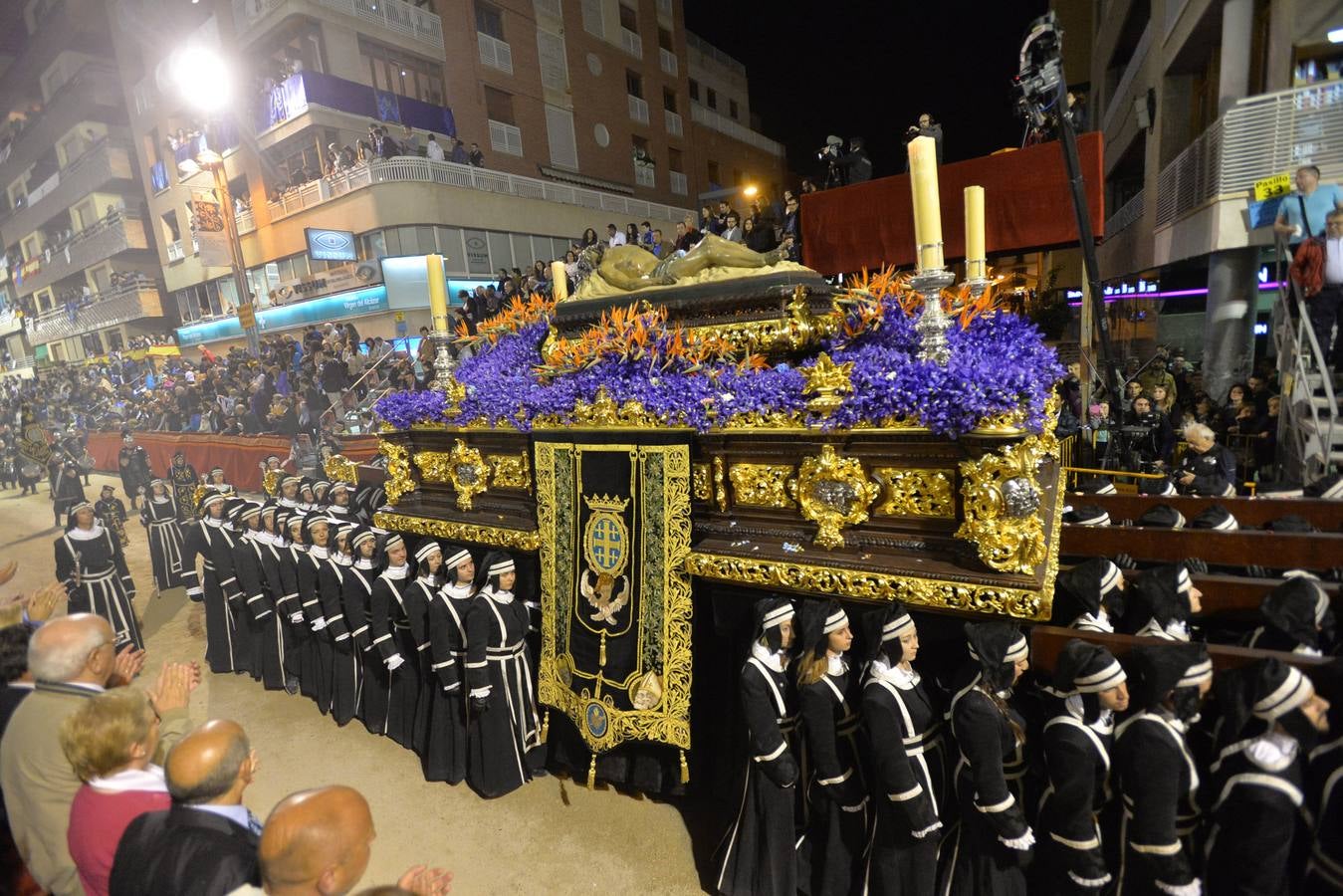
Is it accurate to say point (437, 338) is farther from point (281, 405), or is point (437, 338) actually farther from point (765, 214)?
point (281, 405)

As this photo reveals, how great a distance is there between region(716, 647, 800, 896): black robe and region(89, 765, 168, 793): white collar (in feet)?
8.54

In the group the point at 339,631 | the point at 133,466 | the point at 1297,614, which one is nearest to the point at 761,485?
the point at 1297,614

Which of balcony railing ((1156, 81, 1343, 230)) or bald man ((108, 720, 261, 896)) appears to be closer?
bald man ((108, 720, 261, 896))

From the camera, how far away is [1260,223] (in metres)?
8.55

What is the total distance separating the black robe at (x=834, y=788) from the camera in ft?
9.99

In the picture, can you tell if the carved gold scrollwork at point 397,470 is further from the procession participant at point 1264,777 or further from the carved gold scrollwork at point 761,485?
the procession participant at point 1264,777

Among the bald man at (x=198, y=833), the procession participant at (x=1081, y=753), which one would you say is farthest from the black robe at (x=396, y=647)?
the procession participant at (x=1081, y=753)

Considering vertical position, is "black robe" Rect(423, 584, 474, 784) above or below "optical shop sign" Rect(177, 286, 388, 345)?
below

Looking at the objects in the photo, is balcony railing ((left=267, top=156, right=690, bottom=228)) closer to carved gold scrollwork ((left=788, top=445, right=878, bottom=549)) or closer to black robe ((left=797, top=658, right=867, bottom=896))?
carved gold scrollwork ((left=788, top=445, right=878, bottom=549))

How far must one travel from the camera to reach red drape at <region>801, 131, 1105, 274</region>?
573 centimetres

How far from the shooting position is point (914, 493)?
2973 millimetres

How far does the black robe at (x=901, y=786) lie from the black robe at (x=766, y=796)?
1.49 feet

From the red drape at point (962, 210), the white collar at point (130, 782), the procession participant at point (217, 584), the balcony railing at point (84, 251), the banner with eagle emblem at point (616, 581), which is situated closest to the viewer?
the white collar at point (130, 782)

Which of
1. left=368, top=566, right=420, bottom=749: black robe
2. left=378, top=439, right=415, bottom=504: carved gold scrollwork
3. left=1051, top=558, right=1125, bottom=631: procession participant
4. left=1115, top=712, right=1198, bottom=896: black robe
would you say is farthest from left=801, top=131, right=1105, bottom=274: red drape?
left=368, top=566, right=420, bottom=749: black robe
